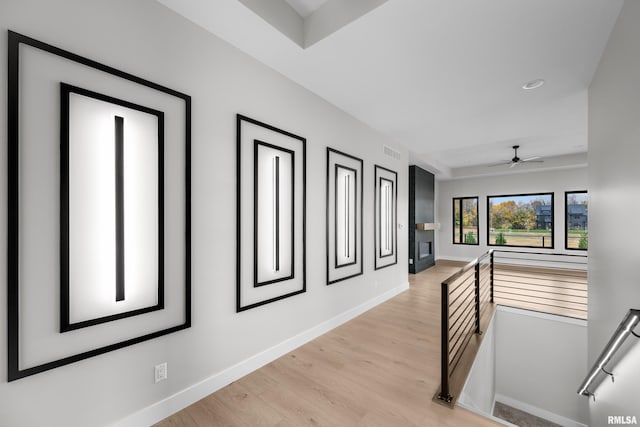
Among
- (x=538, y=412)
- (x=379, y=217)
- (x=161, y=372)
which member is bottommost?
(x=538, y=412)

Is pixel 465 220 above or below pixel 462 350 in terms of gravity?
above

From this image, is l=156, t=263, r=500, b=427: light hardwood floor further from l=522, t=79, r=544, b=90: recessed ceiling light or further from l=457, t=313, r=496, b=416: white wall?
l=522, t=79, r=544, b=90: recessed ceiling light

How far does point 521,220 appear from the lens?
25.8ft

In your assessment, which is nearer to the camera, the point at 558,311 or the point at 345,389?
the point at 345,389

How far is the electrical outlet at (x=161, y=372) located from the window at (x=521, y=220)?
354 inches

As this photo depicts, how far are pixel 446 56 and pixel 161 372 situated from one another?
10.9 ft

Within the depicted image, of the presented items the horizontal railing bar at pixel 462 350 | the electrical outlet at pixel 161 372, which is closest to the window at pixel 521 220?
the horizontal railing bar at pixel 462 350

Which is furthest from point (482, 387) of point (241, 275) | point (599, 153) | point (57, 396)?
point (57, 396)

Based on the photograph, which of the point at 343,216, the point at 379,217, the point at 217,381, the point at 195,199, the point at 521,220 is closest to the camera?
the point at 195,199

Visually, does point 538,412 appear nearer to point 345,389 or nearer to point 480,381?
point 480,381

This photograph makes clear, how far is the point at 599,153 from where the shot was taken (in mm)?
2514

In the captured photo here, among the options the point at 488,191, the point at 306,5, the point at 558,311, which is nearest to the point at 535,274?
the point at 488,191

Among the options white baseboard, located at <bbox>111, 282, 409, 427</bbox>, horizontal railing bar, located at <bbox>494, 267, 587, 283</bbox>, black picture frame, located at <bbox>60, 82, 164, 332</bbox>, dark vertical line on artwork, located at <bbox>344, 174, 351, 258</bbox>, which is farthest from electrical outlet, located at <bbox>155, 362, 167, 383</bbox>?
horizontal railing bar, located at <bbox>494, 267, 587, 283</bbox>

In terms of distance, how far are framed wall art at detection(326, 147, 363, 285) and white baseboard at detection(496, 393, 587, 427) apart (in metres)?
3.07
